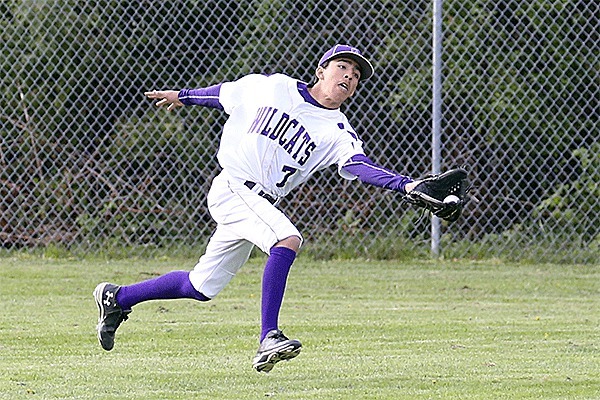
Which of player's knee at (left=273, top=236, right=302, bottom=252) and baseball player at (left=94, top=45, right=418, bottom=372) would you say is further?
baseball player at (left=94, top=45, right=418, bottom=372)

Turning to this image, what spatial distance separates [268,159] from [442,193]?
3.02 feet

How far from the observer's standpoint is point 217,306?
835 cm

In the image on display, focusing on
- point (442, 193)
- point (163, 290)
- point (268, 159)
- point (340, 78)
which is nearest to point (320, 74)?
point (340, 78)

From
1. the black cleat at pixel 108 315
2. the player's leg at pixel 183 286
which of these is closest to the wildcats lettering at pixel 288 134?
the player's leg at pixel 183 286

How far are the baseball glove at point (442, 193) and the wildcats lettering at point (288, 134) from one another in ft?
2.31

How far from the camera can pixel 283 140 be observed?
601cm

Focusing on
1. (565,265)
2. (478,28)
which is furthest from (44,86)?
(565,265)

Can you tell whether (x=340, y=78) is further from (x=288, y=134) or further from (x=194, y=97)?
(x=194, y=97)

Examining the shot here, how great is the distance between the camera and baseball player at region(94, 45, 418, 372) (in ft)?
19.2

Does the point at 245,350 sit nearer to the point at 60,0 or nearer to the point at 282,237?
the point at 282,237

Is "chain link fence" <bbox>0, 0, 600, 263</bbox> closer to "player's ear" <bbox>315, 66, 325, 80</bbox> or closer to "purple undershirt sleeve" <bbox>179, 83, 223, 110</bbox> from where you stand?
"purple undershirt sleeve" <bbox>179, 83, 223, 110</bbox>

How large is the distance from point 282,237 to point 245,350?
1.05 metres

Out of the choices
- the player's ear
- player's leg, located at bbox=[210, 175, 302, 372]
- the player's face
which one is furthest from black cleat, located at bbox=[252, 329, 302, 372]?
the player's ear

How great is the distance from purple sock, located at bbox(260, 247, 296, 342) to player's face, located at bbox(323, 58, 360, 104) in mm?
813
